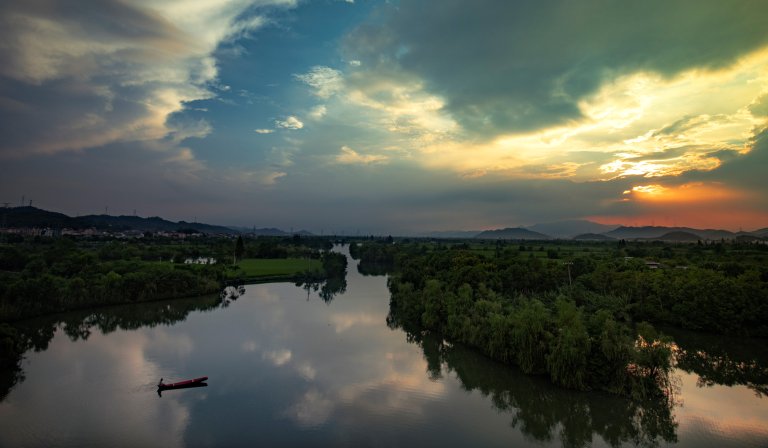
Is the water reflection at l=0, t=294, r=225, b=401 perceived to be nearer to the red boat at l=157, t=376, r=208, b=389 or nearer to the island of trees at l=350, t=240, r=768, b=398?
the red boat at l=157, t=376, r=208, b=389

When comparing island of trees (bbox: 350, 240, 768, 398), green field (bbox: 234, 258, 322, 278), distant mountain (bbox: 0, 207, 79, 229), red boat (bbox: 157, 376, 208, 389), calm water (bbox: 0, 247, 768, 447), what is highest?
distant mountain (bbox: 0, 207, 79, 229)

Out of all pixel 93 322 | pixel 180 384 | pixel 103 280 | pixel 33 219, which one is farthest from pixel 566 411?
pixel 33 219

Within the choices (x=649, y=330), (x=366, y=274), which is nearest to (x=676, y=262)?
(x=649, y=330)

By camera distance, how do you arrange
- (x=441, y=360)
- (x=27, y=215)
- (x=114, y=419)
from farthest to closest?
1. (x=27, y=215)
2. (x=441, y=360)
3. (x=114, y=419)

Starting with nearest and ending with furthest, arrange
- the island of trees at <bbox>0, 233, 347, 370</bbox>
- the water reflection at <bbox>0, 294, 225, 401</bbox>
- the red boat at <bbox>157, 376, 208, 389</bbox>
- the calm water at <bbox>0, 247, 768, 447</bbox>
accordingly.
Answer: the calm water at <bbox>0, 247, 768, 447</bbox>, the red boat at <bbox>157, 376, 208, 389</bbox>, the water reflection at <bbox>0, 294, 225, 401</bbox>, the island of trees at <bbox>0, 233, 347, 370</bbox>

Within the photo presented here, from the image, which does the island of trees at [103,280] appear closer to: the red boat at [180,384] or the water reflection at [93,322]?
the water reflection at [93,322]

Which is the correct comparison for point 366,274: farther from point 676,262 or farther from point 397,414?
point 397,414

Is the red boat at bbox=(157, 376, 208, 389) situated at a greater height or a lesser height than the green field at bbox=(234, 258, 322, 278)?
lesser

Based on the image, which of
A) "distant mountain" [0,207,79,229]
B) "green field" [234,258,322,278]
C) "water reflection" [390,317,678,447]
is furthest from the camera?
"distant mountain" [0,207,79,229]

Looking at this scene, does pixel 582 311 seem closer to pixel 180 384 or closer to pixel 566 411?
pixel 566 411

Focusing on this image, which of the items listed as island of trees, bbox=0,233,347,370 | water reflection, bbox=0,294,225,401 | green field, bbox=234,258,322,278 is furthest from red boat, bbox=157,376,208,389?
green field, bbox=234,258,322,278
